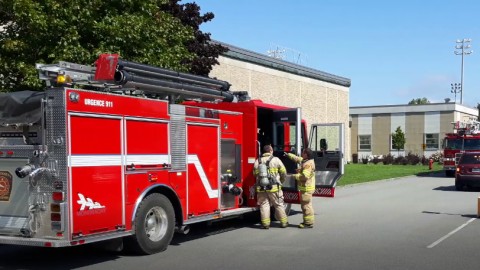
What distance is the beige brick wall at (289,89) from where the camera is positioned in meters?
31.6

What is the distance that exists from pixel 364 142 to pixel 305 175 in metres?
59.9

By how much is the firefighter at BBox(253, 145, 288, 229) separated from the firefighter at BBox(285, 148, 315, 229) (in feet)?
1.40

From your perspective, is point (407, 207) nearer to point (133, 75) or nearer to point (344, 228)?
point (344, 228)

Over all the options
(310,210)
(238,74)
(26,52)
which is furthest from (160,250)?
(238,74)

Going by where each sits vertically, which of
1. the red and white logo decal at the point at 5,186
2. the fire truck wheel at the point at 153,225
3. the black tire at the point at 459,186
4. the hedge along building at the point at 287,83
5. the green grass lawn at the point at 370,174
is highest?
the hedge along building at the point at 287,83

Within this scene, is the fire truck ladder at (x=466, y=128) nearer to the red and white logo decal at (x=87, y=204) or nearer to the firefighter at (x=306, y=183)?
the firefighter at (x=306, y=183)

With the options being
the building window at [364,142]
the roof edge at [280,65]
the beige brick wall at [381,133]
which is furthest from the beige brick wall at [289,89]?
the building window at [364,142]

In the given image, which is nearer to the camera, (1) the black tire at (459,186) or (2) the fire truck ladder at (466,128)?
(1) the black tire at (459,186)

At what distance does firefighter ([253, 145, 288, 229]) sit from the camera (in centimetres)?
1148

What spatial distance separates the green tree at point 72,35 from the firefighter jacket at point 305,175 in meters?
3.89

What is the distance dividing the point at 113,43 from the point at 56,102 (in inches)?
194

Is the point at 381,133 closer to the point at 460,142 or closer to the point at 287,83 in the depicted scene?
the point at 287,83

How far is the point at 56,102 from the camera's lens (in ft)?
23.8

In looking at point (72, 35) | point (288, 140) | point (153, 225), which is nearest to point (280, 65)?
point (288, 140)
